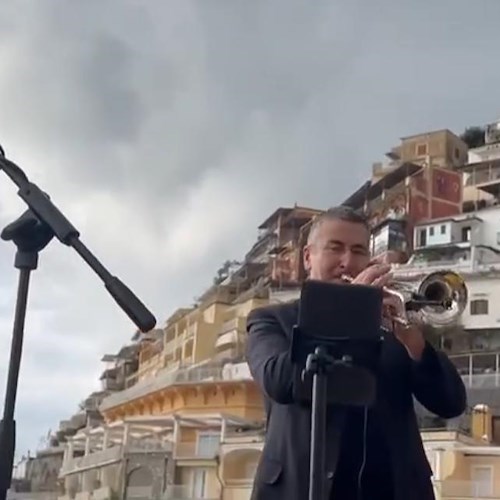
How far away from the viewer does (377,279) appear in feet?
6.89

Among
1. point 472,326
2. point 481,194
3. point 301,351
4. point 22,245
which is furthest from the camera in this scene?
point 481,194

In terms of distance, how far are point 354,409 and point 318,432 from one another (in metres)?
0.24

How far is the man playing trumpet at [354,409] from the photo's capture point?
208cm

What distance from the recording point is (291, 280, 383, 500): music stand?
189cm

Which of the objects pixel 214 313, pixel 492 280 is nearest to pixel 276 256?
pixel 214 313

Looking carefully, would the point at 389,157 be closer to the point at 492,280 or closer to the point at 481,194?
the point at 481,194

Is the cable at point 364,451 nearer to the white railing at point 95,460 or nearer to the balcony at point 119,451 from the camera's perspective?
the balcony at point 119,451

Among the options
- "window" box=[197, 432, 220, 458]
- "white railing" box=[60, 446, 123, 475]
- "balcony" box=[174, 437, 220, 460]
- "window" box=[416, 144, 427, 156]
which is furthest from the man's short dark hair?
"window" box=[416, 144, 427, 156]

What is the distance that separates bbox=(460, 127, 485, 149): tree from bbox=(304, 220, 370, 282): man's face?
50.8 metres

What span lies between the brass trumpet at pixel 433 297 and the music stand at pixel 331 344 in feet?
0.66

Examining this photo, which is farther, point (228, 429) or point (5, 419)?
point (228, 429)

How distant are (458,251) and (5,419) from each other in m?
34.8

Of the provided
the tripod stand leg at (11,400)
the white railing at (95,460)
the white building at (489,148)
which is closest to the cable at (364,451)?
the tripod stand leg at (11,400)

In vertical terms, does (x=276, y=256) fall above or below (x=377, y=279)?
above
